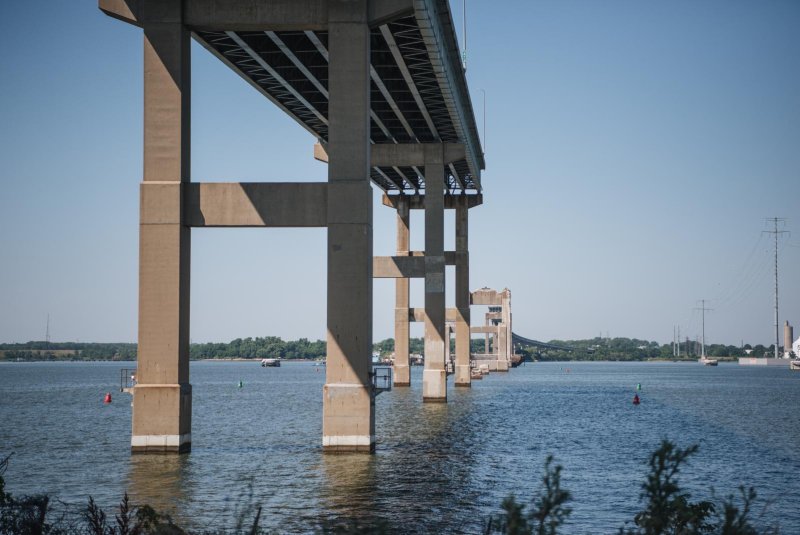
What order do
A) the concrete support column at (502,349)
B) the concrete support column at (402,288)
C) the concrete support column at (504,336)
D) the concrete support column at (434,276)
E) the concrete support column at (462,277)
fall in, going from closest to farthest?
the concrete support column at (434,276) < the concrete support column at (462,277) < the concrete support column at (402,288) < the concrete support column at (504,336) < the concrete support column at (502,349)

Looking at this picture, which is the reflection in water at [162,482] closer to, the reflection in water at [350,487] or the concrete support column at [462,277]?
the reflection in water at [350,487]

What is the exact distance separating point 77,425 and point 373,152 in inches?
990

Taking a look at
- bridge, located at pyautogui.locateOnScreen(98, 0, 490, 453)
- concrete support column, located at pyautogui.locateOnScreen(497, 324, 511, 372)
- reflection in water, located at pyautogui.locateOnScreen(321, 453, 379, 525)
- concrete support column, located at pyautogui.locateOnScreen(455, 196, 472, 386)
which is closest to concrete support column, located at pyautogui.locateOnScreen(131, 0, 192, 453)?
bridge, located at pyautogui.locateOnScreen(98, 0, 490, 453)

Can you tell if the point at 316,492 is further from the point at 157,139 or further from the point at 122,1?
the point at 122,1

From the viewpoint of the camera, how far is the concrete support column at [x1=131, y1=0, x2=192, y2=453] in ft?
104

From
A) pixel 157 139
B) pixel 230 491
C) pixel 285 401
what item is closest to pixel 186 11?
pixel 157 139

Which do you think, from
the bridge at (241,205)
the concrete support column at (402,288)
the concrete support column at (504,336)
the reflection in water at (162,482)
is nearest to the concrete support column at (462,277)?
the concrete support column at (402,288)

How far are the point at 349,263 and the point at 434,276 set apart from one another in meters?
33.1

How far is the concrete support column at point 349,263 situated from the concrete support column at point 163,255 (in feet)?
15.2

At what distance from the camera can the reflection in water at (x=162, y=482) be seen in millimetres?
23688

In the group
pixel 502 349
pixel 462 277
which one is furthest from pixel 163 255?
pixel 502 349

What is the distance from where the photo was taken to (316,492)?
25.3 metres

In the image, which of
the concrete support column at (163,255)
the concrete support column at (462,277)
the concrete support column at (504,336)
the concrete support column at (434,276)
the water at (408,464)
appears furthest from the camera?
the concrete support column at (504,336)

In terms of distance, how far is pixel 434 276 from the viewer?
64.8 metres
